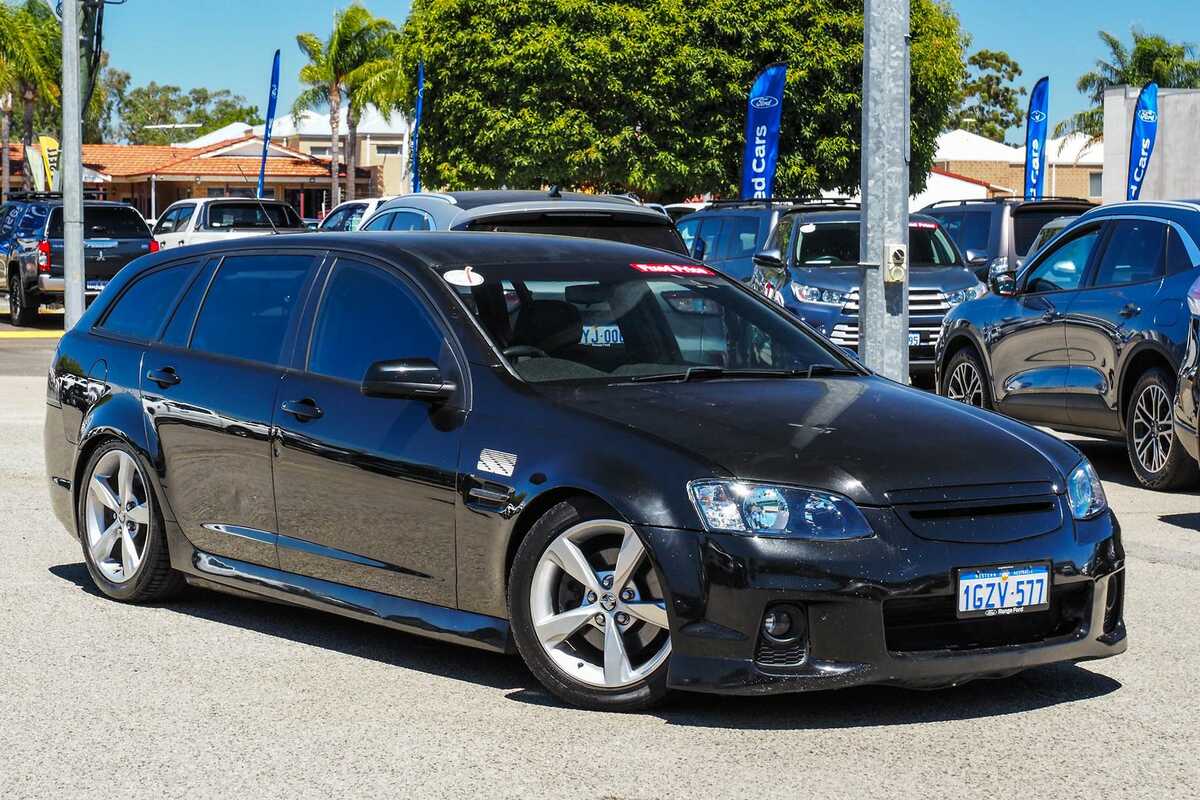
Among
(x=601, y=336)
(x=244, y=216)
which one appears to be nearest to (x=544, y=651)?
(x=601, y=336)

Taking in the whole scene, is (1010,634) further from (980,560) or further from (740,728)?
(740,728)

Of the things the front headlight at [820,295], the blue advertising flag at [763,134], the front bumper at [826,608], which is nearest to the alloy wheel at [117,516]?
the front bumper at [826,608]

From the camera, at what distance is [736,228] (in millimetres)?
19734

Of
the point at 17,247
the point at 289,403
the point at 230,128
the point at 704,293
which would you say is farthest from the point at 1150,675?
the point at 230,128

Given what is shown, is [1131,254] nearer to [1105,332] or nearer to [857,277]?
[1105,332]

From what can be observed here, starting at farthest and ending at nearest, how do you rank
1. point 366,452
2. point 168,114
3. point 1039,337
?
point 168,114, point 1039,337, point 366,452

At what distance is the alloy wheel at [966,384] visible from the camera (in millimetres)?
13305

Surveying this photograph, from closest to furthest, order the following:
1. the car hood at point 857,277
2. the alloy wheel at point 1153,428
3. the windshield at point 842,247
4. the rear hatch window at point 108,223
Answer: the alloy wheel at point 1153,428, the car hood at point 857,277, the windshield at point 842,247, the rear hatch window at point 108,223

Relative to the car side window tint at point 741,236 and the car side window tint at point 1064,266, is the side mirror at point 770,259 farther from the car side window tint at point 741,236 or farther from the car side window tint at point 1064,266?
the car side window tint at point 1064,266

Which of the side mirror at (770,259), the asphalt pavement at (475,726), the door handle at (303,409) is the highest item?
the side mirror at (770,259)

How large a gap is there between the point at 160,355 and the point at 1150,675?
405cm

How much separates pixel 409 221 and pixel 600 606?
8.13 metres

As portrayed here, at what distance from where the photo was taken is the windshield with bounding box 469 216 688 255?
11445 mm

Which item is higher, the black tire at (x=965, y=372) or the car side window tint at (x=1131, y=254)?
the car side window tint at (x=1131, y=254)
